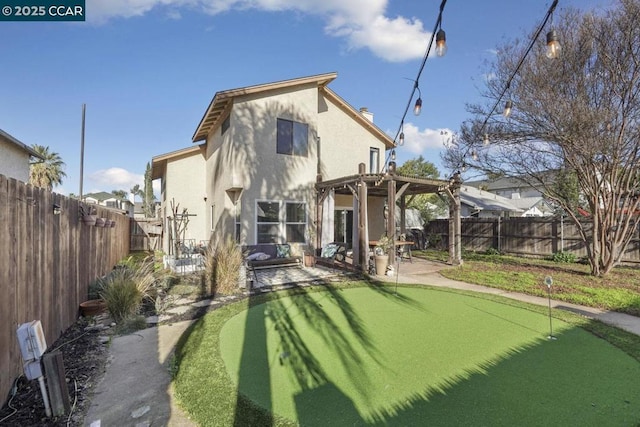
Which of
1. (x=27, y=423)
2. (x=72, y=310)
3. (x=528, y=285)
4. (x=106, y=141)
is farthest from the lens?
(x=106, y=141)

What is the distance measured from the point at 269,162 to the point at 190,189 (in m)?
Result: 6.16

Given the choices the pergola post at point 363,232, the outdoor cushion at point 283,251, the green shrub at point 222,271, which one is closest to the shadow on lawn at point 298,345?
the green shrub at point 222,271

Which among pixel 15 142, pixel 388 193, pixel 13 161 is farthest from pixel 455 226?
pixel 13 161

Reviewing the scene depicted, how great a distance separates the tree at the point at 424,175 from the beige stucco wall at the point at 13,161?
2366 centimetres

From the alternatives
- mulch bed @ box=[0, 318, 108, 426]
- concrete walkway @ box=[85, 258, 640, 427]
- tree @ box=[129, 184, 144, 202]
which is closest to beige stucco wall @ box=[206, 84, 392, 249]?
concrete walkway @ box=[85, 258, 640, 427]

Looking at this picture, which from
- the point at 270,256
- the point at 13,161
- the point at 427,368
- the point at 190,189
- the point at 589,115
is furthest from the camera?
the point at 190,189

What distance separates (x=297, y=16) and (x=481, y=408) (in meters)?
12.2

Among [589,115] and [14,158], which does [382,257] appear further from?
[14,158]

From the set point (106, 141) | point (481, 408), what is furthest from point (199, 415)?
point (106, 141)

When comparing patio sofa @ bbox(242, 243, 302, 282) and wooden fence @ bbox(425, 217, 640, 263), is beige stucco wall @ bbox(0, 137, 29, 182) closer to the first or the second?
patio sofa @ bbox(242, 243, 302, 282)

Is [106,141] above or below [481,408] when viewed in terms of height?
above

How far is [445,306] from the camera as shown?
6.89 m

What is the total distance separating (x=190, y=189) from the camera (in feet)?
53.6

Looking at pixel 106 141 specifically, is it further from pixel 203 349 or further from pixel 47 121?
pixel 203 349
